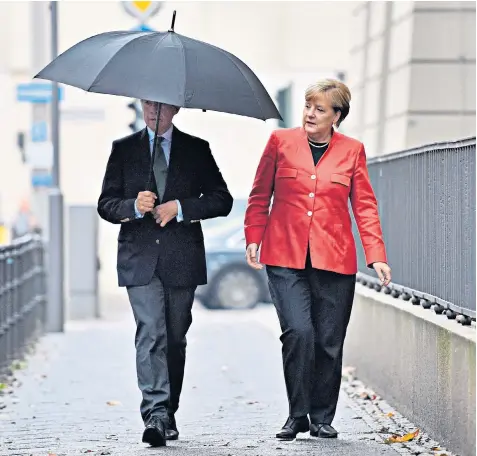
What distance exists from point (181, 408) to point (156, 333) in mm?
2050

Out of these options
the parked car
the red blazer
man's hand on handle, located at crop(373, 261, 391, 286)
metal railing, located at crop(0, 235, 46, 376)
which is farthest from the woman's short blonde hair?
the parked car

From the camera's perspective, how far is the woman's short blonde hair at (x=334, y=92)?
7164 mm

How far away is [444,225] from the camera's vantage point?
25.2ft

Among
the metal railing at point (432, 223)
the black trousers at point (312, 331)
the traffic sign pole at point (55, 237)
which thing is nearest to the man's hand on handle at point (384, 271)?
the black trousers at point (312, 331)

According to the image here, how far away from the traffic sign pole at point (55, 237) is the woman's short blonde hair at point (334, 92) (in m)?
8.55

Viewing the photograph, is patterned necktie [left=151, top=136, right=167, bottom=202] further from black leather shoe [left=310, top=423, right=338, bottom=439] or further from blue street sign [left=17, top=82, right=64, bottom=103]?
blue street sign [left=17, top=82, right=64, bottom=103]

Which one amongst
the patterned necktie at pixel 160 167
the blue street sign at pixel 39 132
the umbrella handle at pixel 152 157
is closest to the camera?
the umbrella handle at pixel 152 157

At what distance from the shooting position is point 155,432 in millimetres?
6938

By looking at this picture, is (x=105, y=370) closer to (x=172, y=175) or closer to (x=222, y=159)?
(x=172, y=175)

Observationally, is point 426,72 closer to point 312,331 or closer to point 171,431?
point 312,331

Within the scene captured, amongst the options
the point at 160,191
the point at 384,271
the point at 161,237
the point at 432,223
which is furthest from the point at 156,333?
the point at 432,223

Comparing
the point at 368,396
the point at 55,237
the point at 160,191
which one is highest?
the point at 160,191

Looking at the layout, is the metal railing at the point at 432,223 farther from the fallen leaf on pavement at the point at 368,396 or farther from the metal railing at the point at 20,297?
the metal railing at the point at 20,297

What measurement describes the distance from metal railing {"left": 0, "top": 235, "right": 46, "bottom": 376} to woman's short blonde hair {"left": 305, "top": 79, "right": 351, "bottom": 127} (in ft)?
15.5
